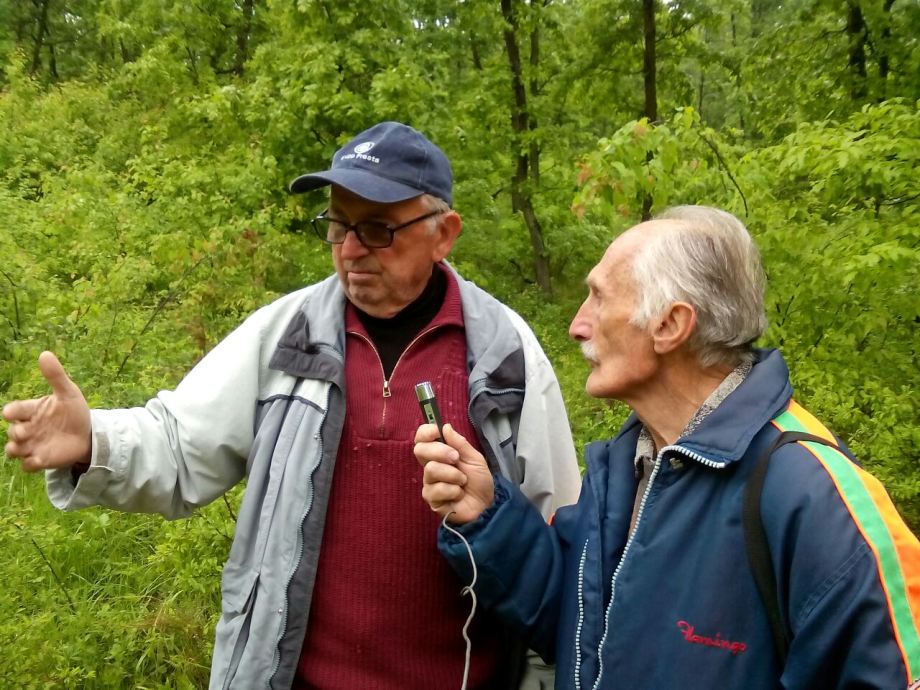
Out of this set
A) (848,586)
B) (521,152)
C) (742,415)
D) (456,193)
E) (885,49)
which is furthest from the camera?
(521,152)

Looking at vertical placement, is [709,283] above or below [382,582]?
above

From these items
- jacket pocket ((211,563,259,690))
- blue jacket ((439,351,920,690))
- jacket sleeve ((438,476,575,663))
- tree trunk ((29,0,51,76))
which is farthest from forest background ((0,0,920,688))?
tree trunk ((29,0,51,76))

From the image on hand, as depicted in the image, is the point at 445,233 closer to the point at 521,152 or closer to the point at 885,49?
the point at 885,49

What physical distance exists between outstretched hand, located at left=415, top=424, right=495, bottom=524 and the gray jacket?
0.57 feet

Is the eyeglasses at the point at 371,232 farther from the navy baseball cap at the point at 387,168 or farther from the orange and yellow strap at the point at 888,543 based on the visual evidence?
the orange and yellow strap at the point at 888,543

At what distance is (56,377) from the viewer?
1539mm

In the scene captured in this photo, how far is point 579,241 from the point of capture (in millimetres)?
11023

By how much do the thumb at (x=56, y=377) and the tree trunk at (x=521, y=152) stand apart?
8867 mm

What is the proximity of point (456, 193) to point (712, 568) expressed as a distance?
8.33 m

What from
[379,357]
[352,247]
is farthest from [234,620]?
[352,247]

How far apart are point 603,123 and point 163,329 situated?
9892mm

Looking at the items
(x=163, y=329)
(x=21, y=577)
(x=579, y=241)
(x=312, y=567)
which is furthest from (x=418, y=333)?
(x=579, y=241)

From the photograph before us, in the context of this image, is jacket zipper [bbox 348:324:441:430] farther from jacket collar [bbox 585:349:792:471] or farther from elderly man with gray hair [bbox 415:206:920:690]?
jacket collar [bbox 585:349:792:471]

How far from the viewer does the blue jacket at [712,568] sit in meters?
1.16
